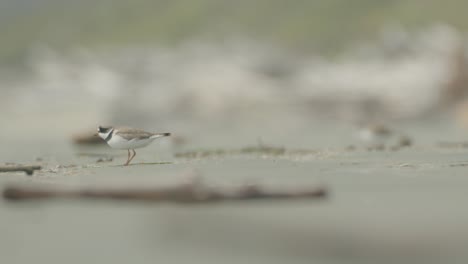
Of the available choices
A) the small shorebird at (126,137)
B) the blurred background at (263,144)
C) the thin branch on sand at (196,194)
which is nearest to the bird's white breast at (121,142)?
the small shorebird at (126,137)

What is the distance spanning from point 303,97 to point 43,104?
18836mm

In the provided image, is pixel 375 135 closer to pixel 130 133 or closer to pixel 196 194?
pixel 130 133

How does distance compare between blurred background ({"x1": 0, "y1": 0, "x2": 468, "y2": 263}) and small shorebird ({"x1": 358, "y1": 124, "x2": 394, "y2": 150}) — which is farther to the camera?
small shorebird ({"x1": 358, "y1": 124, "x2": 394, "y2": 150})

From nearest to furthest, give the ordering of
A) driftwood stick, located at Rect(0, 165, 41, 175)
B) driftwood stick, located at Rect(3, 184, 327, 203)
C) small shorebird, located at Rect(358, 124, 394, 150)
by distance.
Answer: driftwood stick, located at Rect(3, 184, 327, 203), driftwood stick, located at Rect(0, 165, 41, 175), small shorebird, located at Rect(358, 124, 394, 150)

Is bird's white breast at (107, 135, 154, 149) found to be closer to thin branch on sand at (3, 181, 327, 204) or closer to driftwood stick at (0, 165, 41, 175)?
driftwood stick at (0, 165, 41, 175)

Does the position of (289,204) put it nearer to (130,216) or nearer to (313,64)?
(130,216)

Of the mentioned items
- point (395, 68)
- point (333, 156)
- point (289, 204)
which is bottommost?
point (289, 204)

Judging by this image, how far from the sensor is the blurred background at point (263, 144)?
445 inches

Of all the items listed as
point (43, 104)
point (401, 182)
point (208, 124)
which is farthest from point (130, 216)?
point (43, 104)

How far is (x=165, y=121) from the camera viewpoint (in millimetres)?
48094

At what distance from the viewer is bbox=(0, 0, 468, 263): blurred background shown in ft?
37.1

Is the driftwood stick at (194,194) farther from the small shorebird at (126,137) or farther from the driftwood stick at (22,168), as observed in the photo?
the small shorebird at (126,137)

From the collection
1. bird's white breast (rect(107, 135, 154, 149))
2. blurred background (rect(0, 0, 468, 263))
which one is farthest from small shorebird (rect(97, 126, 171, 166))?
blurred background (rect(0, 0, 468, 263))

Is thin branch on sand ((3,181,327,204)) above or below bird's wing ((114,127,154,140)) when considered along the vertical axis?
below
